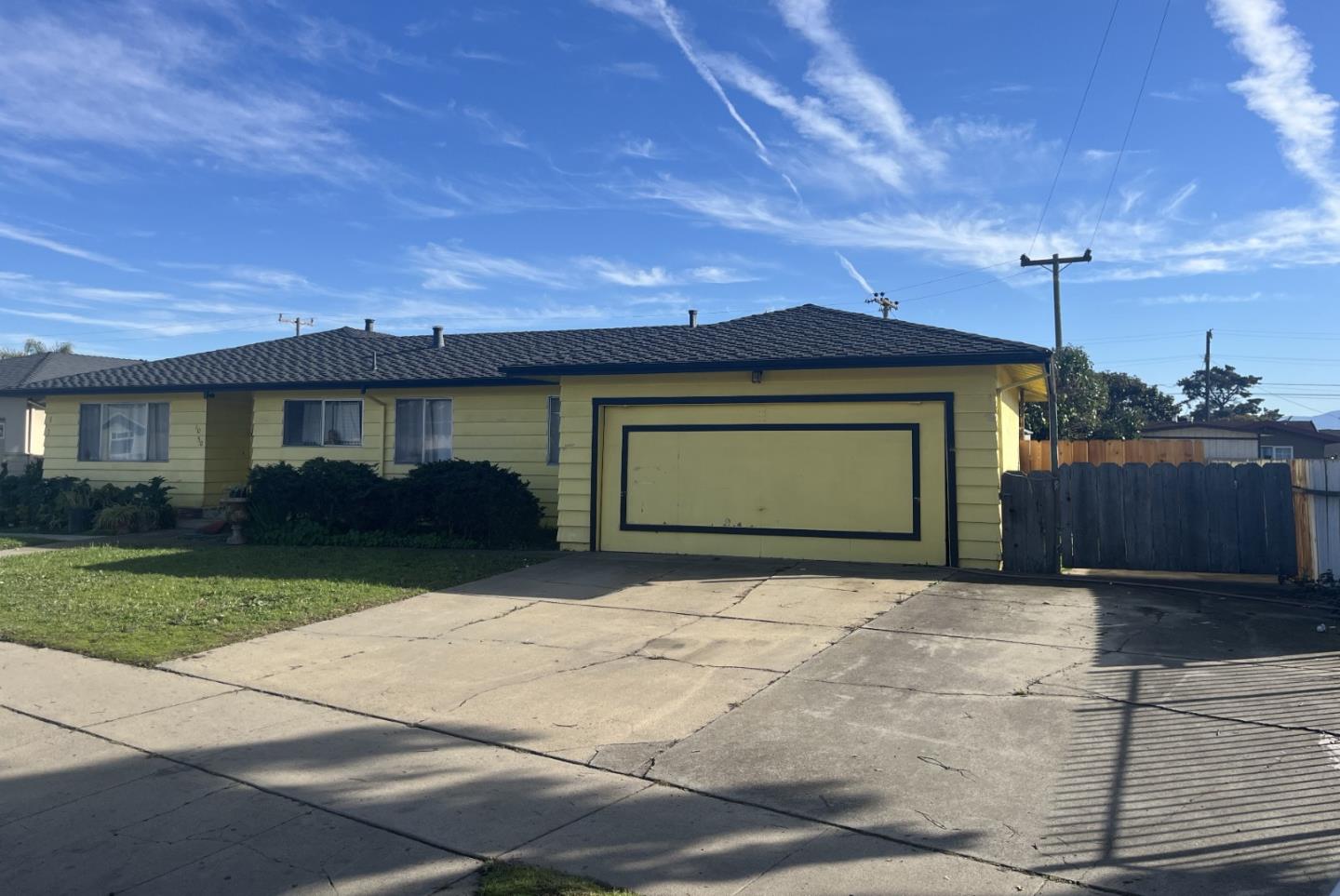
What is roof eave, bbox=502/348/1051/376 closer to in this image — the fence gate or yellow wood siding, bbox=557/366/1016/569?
yellow wood siding, bbox=557/366/1016/569

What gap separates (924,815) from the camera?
170 inches

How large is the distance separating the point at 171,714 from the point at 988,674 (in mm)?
5632

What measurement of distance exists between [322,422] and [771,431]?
9489 mm

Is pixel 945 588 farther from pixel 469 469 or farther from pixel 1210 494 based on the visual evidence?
pixel 469 469

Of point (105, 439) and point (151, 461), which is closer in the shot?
point (151, 461)

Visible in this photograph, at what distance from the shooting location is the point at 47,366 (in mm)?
31562

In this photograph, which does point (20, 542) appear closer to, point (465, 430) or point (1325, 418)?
point (465, 430)

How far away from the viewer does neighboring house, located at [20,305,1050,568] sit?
11.8 m

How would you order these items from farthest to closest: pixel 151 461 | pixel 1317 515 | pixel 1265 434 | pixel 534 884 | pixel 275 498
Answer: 1. pixel 1265 434
2. pixel 151 461
3. pixel 275 498
4. pixel 1317 515
5. pixel 534 884

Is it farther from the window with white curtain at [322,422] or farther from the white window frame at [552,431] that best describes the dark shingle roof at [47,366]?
the white window frame at [552,431]

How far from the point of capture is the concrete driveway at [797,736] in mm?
3930

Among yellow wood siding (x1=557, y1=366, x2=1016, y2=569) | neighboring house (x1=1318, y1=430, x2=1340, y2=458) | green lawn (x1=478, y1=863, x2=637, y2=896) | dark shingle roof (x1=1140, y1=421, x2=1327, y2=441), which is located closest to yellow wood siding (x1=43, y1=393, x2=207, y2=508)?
yellow wood siding (x1=557, y1=366, x2=1016, y2=569)

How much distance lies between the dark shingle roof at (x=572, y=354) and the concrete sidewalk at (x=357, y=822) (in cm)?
799

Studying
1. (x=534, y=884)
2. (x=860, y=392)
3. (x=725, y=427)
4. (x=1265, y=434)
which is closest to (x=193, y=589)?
(x=725, y=427)
